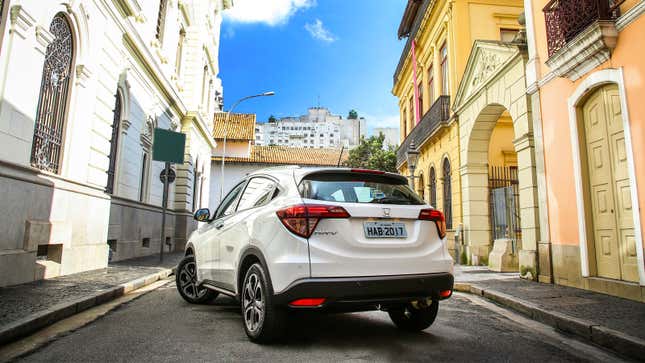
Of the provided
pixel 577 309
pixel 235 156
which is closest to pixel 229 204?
pixel 577 309

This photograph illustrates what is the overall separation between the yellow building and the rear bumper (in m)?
9.75

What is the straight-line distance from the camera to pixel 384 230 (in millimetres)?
3615

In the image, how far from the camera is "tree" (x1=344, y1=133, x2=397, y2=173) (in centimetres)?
3139

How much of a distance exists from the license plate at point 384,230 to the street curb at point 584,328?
232 centimetres

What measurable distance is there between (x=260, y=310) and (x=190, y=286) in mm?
2761

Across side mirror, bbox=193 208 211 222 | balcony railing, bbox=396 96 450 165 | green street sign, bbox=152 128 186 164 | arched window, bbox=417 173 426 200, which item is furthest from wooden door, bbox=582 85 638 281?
arched window, bbox=417 173 426 200

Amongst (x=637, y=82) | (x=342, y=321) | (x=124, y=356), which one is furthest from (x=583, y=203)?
(x=124, y=356)

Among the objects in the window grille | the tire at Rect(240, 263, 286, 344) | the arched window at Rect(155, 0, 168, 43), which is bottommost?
the tire at Rect(240, 263, 286, 344)

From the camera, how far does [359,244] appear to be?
Answer: 3479 mm

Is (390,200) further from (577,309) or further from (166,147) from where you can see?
(166,147)

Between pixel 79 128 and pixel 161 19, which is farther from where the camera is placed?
pixel 161 19

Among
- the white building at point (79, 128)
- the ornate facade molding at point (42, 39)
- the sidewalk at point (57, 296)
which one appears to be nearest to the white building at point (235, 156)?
the white building at point (79, 128)

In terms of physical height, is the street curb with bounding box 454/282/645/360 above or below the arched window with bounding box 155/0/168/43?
below

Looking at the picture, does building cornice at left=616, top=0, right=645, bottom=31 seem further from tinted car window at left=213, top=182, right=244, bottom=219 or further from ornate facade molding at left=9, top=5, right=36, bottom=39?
ornate facade molding at left=9, top=5, right=36, bottom=39
